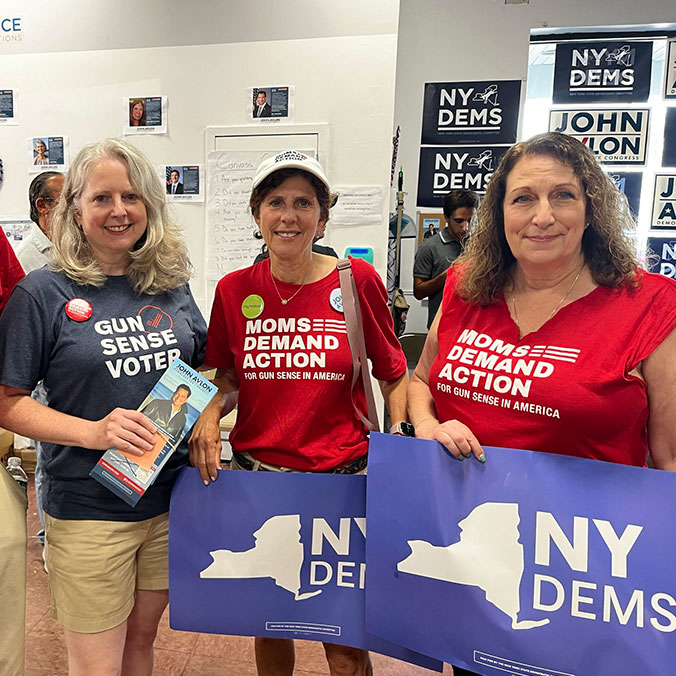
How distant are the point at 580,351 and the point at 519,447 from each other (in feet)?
0.74

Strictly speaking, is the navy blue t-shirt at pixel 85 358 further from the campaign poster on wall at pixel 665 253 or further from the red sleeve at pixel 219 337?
the campaign poster on wall at pixel 665 253

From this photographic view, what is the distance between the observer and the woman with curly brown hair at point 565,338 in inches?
39.9

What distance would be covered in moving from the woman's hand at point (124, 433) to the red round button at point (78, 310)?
0.22m

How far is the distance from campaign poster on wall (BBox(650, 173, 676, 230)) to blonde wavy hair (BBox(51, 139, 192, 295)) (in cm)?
429

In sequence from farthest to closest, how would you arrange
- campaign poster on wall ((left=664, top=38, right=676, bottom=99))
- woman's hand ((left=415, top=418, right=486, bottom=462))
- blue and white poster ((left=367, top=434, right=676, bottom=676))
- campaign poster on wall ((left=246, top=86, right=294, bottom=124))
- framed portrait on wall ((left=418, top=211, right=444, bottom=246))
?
framed portrait on wall ((left=418, top=211, right=444, bottom=246)) < campaign poster on wall ((left=664, top=38, right=676, bottom=99)) < campaign poster on wall ((left=246, top=86, right=294, bottom=124)) < woman's hand ((left=415, top=418, right=486, bottom=462)) < blue and white poster ((left=367, top=434, right=676, bottom=676))

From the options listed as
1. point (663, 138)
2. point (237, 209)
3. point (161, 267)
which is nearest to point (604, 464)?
point (161, 267)

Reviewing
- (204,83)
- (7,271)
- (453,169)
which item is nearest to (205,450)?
(7,271)

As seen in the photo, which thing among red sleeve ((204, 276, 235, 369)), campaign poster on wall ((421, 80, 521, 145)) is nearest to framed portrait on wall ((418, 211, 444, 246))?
campaign poster on wall ((421, 80, 521, 145))

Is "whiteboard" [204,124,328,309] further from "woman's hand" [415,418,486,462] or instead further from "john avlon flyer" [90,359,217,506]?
"woman's hand" [415,418,486,462]

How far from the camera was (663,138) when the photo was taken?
4273 millimetres

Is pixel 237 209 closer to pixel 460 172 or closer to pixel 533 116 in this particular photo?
pixel 460 172

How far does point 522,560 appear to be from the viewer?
3.48 ft

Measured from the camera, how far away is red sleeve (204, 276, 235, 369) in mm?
1408

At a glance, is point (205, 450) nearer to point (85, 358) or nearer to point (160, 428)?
point (160, 428)
